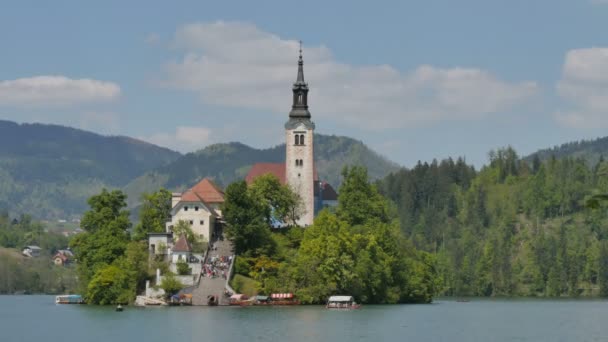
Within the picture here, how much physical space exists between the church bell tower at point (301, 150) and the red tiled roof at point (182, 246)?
19.4 metres

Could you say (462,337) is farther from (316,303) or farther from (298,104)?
(298,104)

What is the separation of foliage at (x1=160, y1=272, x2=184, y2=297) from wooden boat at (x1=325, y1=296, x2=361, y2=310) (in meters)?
15.6

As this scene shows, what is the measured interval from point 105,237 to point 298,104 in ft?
94.6

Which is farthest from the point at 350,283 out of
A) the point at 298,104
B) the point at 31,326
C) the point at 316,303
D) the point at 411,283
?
the point at 31,326

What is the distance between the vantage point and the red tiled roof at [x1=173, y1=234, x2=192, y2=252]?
112875 mm

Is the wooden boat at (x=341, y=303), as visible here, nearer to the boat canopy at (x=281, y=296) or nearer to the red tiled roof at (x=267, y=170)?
the boat canopy at (x=281, y=296)

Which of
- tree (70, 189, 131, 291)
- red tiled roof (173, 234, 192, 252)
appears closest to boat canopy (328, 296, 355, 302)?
red tiled roof (173, 234, 192, 252)

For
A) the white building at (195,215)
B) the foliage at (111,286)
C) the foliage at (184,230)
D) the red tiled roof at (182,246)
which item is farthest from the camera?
the white building at (195,215)

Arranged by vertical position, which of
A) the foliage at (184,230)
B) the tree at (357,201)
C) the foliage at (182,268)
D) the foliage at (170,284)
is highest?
the tree at (357,201)

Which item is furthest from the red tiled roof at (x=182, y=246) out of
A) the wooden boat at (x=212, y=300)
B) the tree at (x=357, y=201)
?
the tree at (x=357, y=201)

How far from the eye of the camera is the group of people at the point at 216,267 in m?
112

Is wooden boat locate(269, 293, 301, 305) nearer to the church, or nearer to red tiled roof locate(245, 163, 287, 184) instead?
the church

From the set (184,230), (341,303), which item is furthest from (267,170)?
(341,303)

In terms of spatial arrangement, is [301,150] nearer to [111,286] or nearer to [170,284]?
[170,284]
